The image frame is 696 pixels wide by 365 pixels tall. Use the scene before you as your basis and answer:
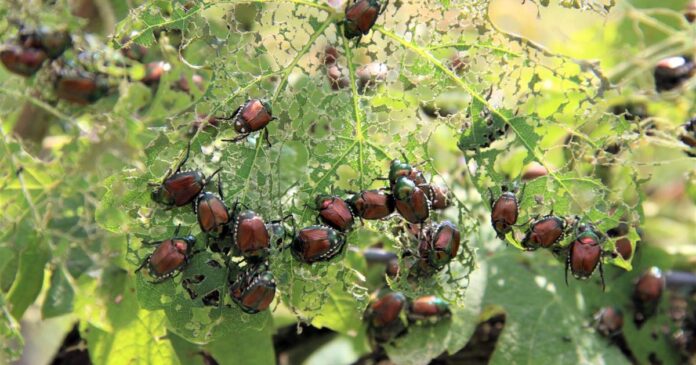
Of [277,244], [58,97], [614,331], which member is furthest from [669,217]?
[58,97]

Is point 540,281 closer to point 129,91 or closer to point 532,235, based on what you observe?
point 532,235

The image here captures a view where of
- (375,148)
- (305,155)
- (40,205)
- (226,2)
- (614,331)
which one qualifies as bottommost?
(614,331)

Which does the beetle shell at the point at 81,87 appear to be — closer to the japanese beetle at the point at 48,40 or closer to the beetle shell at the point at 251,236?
the japanese beetle at the point at 48,40

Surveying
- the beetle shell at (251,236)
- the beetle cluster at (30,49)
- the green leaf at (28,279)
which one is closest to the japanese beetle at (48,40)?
the beetle cluster at (30,49)

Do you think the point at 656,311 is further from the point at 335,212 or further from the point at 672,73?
the point at 335,212

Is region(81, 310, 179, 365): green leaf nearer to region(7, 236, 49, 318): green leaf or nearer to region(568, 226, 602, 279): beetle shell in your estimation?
region(7, 236, 49, 318): green leaf

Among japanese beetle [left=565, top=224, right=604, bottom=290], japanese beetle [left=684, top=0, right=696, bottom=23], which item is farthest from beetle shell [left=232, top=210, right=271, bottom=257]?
japanese beetle [left=684, top=0, right=696, bottom=23]

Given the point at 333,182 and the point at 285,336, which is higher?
the point at 333,182
